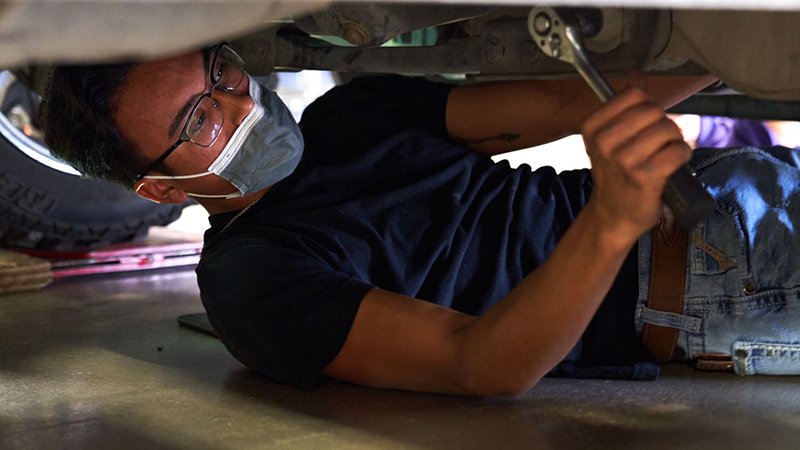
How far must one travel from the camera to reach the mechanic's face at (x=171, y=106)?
1.45 m

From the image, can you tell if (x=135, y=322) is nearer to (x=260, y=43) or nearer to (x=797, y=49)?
(x=260, y=43)

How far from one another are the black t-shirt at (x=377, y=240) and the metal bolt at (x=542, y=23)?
0.50 meters

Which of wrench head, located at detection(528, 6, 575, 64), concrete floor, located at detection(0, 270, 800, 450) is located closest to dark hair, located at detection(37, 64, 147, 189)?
concrete floor, located at detection(0, 270, 800, 450)

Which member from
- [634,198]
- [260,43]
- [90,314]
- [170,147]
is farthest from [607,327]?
[90,314]

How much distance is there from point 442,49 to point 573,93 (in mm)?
292

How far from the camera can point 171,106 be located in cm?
145

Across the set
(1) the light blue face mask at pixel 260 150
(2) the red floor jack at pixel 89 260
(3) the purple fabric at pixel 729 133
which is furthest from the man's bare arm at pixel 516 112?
(2) the red floor jack at pixel 89 260

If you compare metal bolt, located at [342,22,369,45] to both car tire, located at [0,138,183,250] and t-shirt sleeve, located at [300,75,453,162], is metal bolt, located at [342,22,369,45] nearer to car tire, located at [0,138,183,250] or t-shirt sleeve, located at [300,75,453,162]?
t-shirt sleeve, located at [300,75,453,162]

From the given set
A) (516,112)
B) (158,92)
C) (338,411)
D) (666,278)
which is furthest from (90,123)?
(666,278)

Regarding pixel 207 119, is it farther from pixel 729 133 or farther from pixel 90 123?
pixel 729 133

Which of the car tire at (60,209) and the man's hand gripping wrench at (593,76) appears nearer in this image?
the man's hand gripping wrench at (593,76)

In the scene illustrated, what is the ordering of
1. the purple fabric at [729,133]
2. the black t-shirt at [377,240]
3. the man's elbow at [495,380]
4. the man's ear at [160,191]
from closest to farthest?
the man's elbow at [495,380], the black t-shirt at [377,240], the man's ear at [160,191], the purple fabric at [729,133]

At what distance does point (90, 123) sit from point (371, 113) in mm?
528

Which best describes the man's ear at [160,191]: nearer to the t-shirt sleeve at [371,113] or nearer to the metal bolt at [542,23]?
the t-shirt sleeve at [371,113]
